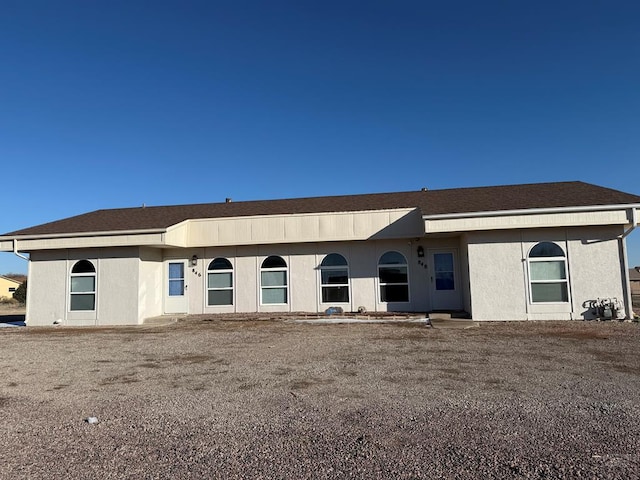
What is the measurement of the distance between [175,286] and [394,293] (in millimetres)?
8266

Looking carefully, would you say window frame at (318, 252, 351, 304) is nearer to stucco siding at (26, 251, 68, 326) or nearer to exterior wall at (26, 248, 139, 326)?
exterior wall at (26, 248, 139, 326)

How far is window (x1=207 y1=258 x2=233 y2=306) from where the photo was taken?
16.4 m

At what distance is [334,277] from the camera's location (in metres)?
15.8

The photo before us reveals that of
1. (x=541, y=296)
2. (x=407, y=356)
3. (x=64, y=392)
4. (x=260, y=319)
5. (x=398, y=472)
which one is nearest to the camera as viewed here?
(x=398, y=472)

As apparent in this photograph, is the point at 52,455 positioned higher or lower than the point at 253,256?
lower


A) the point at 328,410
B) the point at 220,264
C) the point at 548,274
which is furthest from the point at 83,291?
the point at 548,274

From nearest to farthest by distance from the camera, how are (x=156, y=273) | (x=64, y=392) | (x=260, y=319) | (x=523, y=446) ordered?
1. (x=523, y=446)
2. (x=64, y=392)
3. (x=260, y=319)
4. (x=156, y=273)

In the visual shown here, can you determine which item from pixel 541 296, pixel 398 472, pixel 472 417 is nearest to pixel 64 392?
pixel 398 472

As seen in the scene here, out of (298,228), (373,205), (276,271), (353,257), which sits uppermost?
(373,205)

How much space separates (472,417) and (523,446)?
2.64 ft

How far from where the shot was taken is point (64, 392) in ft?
19.9

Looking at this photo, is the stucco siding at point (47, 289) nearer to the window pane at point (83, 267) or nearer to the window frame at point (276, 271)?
the window pane at point (83, 267)

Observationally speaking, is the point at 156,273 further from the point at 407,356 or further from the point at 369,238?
the point at 407,356

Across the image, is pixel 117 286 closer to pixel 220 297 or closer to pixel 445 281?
pixel 220 297
